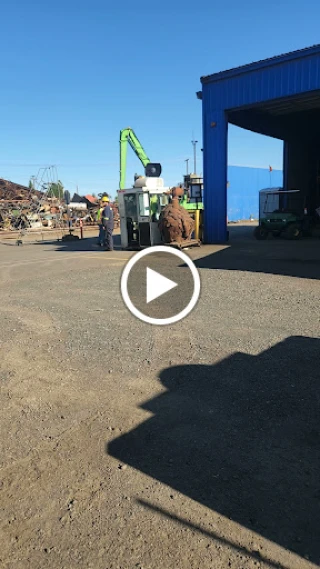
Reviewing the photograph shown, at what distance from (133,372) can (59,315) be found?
2776 millimetres

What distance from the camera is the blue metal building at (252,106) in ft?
47.3

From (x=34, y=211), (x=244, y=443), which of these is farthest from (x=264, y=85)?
(x=34, y=211)

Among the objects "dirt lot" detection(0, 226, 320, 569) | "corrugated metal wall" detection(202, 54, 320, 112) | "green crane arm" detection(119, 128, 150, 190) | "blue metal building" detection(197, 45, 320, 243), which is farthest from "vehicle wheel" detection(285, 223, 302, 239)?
"dirt lot" detection(0, 226, 320, 569)

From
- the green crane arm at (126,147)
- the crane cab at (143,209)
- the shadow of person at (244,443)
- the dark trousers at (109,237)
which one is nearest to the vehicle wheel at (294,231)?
the crane cab at (143,209)

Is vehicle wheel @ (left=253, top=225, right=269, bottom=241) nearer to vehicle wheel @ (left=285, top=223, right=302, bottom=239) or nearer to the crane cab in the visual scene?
vehicle wheel @ (left=285, top=223, right=302, bottom=239)

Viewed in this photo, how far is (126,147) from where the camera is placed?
20.9m

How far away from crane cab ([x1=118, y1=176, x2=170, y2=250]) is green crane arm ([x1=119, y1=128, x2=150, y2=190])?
496 centimetres

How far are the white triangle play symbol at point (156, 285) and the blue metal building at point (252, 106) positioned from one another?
8307mm

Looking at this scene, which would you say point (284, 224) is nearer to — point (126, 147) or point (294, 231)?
point (294, 231)

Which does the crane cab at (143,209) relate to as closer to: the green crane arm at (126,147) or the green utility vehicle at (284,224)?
the green crane arm at (126,147)

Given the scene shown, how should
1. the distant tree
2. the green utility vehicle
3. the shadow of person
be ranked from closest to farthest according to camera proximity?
the shadow of person
the green utility vehicle
the distant tree

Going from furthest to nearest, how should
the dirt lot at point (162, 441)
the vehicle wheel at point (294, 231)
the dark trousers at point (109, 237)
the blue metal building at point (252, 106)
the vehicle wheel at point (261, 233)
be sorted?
the vehicle wheel at point (261, 233)
the vehicle wheel at point (294, 231)
the dark trousers at point (109, 237)
the blue metal building at point (252, 106)
the dirt lot at point (162, 441)

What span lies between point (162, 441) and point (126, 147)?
20.0 m

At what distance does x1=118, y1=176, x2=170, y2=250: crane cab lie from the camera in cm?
1523
